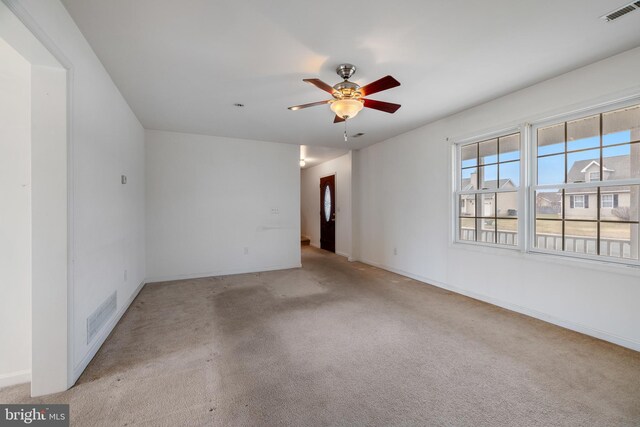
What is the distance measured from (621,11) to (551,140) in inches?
51.8

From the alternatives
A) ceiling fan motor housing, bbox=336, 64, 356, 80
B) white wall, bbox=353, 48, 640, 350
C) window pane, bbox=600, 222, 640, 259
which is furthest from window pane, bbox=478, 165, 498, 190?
ceiling fan motor housing, bbox=336, 64, 356, 80

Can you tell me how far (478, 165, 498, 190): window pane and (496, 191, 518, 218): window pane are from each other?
0.17 metres

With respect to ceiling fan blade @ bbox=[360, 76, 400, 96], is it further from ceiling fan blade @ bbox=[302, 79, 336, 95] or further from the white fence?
the white fence

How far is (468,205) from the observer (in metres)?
3.77

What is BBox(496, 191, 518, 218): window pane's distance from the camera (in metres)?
3.21

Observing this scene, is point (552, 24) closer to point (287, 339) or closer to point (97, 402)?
point (287, 339)

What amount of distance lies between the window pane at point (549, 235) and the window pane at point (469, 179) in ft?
2.99

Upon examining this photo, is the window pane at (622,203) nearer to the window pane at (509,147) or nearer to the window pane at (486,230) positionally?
the window pane at (509,147)

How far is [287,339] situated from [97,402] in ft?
4.43

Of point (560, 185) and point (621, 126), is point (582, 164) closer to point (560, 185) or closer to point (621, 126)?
point (560, 185)

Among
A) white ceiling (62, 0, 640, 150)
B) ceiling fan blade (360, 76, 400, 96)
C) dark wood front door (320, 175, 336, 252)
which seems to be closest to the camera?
white ceiling (62, 0, 640, 150)

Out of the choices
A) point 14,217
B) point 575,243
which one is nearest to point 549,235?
point 575,243

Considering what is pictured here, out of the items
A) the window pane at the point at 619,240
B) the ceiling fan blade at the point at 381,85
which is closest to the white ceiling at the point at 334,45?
the ceiling fan blade at the point at 381,85

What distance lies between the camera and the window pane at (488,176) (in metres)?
3.44
